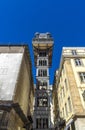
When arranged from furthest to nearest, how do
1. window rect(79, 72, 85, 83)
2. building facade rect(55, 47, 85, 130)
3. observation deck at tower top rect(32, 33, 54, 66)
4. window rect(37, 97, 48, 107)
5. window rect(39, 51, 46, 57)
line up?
window rect(39, 51, 46, 57) < observation deck at tower top rect(32, 33, 54, 66) < window rect(37, 97, 48, 107) < window rect(79, 72, 85, 83) < building facade rect(55, 47, 85, 130)

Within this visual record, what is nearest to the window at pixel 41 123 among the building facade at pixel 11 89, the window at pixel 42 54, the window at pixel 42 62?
the building facade at pixel 11 89

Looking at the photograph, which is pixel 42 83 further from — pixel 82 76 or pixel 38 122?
pixel 82 76

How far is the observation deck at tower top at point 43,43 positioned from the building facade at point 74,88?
653 inches

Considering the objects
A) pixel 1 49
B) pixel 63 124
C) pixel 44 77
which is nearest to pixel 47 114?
pixel 63 124

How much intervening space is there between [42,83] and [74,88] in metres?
16.3

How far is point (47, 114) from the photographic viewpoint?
2855 centimetres

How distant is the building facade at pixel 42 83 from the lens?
2795cm

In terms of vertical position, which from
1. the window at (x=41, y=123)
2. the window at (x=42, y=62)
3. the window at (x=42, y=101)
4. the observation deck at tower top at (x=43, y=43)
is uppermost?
the observation deck at tower top at (x=43, y=43)

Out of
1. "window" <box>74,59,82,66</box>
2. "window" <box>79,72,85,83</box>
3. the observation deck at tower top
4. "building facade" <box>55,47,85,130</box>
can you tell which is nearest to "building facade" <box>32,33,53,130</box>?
the observation deck at tower top

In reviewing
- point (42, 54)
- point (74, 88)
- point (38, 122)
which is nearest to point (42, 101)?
point (38, 122)

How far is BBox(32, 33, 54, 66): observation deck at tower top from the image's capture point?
4181 centimetres

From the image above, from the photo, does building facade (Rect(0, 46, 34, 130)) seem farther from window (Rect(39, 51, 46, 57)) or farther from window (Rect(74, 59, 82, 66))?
window (Rect(39, 51, 46, 57))

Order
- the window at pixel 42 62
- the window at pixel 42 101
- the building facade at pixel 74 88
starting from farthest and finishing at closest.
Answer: the window at pixel 42 62 → the window at pixel 42 101 → the building facade at pixel 74 88

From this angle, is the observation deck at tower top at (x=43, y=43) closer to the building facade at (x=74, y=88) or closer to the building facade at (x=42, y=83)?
the building facade at (x=42, y=83)
